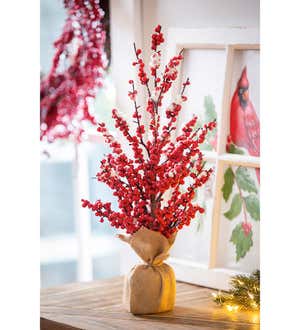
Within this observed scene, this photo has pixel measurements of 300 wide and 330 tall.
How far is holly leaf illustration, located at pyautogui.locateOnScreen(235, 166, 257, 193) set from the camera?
1.79 meters

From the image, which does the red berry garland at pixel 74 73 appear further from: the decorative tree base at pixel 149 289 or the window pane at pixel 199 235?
the decorative tree base at pixel 149 289

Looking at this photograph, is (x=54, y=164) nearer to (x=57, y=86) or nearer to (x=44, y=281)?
(x=44, y=281)

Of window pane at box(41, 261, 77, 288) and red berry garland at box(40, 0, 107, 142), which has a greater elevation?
red berry garland at box(40, 0, 107, 142)

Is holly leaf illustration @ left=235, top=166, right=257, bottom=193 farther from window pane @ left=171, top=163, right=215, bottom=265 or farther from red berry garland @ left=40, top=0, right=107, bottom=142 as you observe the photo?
red berry garland @ left=40, top=0, right=107, bottom=142

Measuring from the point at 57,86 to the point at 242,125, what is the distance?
37.1 inches

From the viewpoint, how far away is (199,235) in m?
1.93

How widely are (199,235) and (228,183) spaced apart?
18 cm

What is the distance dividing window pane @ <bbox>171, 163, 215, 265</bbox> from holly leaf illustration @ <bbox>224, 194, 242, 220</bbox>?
6 cm

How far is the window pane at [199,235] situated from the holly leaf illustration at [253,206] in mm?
118

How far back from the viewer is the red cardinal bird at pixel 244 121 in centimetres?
177

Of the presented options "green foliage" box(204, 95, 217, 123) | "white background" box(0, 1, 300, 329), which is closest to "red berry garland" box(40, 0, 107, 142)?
"green foliage" box(204, 95, 217, 123)

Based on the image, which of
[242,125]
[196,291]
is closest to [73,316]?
[196,291]
